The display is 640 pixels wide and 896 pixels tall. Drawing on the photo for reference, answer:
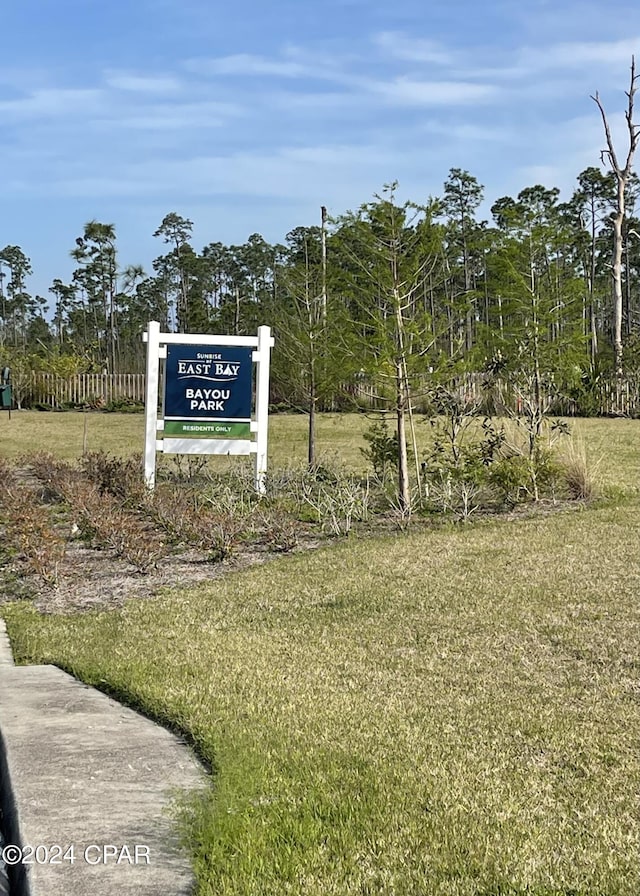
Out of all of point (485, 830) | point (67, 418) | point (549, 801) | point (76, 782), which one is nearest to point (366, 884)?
point (485, 830)

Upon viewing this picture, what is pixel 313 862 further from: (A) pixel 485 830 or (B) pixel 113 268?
(B) pixel 113 268

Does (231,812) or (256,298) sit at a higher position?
(256,298)

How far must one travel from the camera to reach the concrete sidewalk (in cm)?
278

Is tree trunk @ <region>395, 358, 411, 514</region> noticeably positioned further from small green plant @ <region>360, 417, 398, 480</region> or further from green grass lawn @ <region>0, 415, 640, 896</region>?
green grass lawn @ <region>0, 415, 640, 896</region>

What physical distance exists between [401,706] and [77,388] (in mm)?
30139

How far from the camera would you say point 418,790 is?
3.31 metres

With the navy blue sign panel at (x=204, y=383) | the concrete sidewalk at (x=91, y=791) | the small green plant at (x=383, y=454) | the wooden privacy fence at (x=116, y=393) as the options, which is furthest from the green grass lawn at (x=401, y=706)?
the wooden privacy fence at (x=116, y=393)

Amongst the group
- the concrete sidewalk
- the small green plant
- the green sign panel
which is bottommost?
the concrete sidewalk

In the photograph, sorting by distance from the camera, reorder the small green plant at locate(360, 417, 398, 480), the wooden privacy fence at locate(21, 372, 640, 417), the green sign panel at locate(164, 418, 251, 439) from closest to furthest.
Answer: the small green plant at locate(360, 417, 398, 480) → the green sign panel at locate(164, 418, 251, 439) → the wooden privacy fence at locate(21, 372, 640, 417)

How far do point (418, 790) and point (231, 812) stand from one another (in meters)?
0.62

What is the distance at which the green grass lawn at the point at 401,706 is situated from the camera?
2.86 m

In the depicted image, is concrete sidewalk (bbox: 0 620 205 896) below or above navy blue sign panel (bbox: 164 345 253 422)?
below

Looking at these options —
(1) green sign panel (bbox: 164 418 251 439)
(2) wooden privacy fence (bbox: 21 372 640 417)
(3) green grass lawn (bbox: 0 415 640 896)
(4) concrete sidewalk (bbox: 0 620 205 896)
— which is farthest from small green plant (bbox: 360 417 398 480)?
(2) wooden privacy fence (bbox: 21 372 640 417)

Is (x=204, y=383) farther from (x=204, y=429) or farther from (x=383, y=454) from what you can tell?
(x=383, y=454)
